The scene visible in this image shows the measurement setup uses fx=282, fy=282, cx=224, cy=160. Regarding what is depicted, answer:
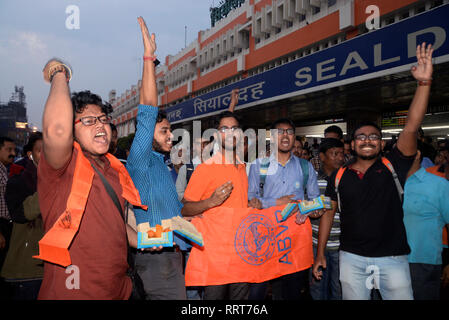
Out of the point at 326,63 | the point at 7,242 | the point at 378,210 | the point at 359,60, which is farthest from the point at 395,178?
the point at 326,63

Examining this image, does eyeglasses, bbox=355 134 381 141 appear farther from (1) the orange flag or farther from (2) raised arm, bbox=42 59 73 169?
(2) raised arm, bbox=42 59 73 169

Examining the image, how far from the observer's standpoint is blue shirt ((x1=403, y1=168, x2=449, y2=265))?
9.84 ft

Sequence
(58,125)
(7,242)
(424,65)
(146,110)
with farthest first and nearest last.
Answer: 1. (7,242)
2. (424,65)
3. (146,110)
4. (58,125)

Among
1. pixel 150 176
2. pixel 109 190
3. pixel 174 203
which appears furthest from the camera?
pixel 174 203

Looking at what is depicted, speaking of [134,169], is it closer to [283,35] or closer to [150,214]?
[150,214]

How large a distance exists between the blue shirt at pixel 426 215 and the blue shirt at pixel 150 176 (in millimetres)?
2447

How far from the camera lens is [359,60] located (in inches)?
357

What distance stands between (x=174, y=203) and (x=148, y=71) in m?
1.15

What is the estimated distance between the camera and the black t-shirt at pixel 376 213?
2.73 m

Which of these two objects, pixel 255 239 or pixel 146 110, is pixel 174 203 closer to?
pixel 146 110

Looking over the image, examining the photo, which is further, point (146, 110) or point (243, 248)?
point (243, 248)

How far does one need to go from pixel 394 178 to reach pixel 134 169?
8.17 feet

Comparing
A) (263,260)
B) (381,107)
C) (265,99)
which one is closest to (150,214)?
(263,260)
